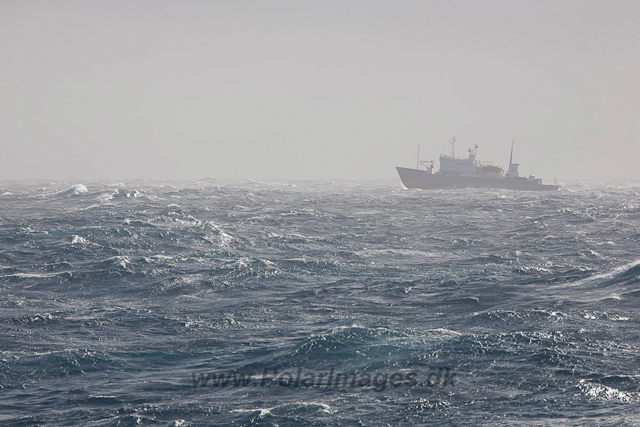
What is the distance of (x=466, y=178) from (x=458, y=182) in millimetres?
2519

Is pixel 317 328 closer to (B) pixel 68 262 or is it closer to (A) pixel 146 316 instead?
(A) pixel 146 316

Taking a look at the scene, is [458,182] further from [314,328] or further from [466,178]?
[314,328]

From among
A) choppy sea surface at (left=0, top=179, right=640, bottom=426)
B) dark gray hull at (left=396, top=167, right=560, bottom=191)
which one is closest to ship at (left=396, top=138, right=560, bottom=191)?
dark gray hull at (left=396, top=167, right=560, bottom=191)

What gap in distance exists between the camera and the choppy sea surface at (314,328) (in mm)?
18172

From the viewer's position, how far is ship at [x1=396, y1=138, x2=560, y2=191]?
158 meters

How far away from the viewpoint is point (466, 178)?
158m

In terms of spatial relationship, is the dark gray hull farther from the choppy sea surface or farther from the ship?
the choppy sea surface

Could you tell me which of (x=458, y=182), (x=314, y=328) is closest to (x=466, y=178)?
(x=458, y=182)

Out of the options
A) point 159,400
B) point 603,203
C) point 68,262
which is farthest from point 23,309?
point 603,203

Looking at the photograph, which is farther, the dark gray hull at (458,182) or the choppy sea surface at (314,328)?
the dark gray hull at (458,182)

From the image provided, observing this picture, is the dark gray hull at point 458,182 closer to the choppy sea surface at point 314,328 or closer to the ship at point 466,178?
the ship at point 466,178

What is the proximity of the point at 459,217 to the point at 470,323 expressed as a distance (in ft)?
170

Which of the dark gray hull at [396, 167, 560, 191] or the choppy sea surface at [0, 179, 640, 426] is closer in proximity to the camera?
the choppy sea surface at [0, 179, 640, 426]

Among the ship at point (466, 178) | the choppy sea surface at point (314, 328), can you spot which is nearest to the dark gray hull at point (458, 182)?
the ship at point (466, 178)
